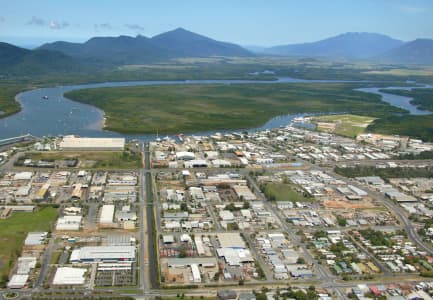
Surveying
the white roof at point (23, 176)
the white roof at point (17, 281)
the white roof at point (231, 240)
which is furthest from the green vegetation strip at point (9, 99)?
the white roof at point (231, 240)

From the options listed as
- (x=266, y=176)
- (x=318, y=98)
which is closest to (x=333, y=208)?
(x=266, y=176)

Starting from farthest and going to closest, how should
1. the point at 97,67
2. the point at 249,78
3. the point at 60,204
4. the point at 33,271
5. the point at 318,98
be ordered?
the point at 97,67
the point at 249,78
the point at 318,98
the point at 60,204
the point at 33,271

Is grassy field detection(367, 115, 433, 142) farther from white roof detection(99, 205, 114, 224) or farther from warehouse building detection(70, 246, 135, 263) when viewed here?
warehouse building detection(70, 246, 135, 263)

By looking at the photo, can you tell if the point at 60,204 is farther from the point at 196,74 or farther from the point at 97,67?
the point at 97,67

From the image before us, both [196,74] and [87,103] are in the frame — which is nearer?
[87,103]

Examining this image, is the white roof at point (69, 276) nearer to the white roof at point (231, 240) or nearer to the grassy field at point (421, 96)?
the white roof at point (231, 240)

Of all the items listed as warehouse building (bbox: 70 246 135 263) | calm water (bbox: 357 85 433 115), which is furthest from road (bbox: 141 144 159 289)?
calm water (bbox: 357 85 433 115)
